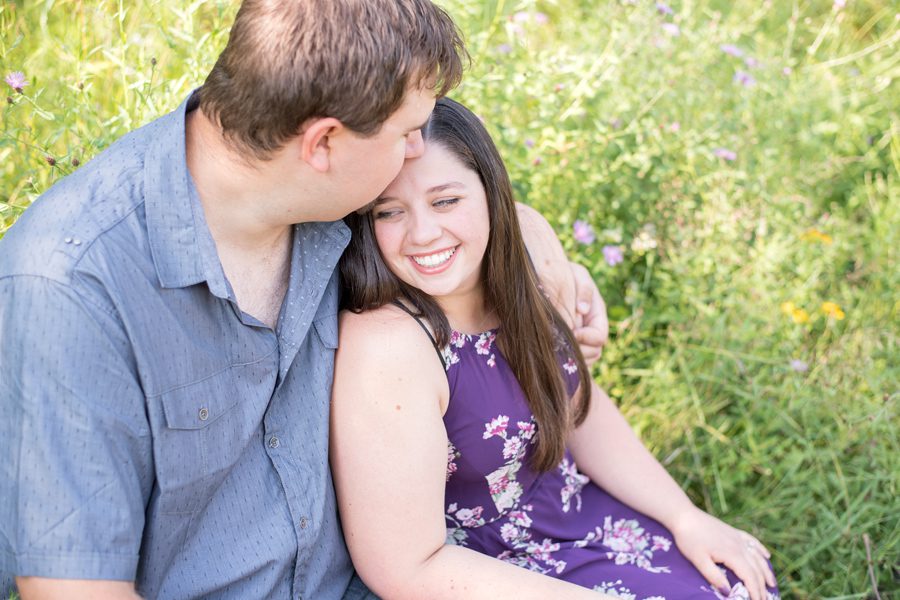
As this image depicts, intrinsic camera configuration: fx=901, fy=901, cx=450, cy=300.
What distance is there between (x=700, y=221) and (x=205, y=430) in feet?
6.76

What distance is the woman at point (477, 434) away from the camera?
1.72 meters

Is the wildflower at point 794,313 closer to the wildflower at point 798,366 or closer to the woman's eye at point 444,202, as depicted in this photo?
A: the wildflower at point 798,366

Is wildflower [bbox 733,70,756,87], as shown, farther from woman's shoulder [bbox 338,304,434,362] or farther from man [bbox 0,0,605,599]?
woman's shoulder [bbox 338,304,434,362]

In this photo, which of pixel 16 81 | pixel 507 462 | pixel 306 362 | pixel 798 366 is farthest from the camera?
pixel 798 366

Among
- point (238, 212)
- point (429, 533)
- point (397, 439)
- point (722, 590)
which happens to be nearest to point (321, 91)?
point (238, 212)

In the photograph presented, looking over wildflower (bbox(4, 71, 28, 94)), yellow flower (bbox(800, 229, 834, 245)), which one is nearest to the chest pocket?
wildflower (bbox(4, 71, 28, 94))

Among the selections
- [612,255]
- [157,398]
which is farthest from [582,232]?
[157,398]

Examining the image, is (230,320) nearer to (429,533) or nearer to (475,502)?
(429,533)

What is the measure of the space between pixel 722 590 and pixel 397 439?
88 centimetres

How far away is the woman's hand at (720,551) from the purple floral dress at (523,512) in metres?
0.02

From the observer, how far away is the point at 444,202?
72.1 inches

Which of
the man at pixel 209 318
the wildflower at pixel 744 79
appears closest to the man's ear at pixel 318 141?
the man at pixel 209 318

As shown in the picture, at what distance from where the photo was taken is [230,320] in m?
1.58

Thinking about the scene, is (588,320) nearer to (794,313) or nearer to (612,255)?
(612,255)
